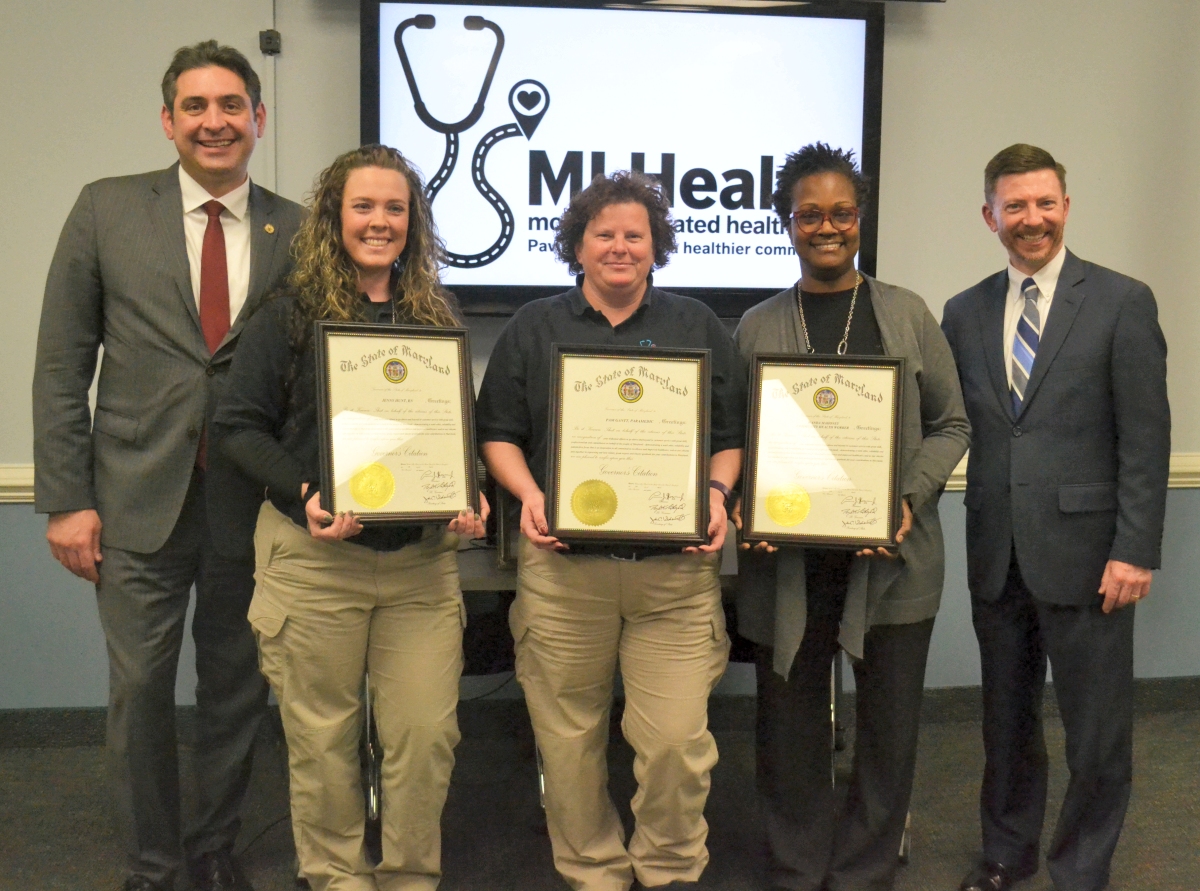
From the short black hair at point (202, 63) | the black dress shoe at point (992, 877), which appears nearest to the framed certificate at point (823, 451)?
the black dress shoe at point (992, 877)

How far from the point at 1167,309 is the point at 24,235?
3616 millimetres

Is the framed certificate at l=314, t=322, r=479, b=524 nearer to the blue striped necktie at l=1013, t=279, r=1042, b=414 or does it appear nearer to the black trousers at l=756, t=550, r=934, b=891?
the black trousers at l=756, t=550, r=934, b=891

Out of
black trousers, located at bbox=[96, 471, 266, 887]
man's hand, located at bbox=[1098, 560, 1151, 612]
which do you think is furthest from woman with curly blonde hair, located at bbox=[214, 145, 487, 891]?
man's hand, located at bbox=[1098, 560, 1151, 612]

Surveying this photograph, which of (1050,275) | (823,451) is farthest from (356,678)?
(1050,275)

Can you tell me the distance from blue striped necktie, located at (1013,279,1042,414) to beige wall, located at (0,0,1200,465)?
3.66 feet

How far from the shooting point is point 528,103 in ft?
10.4

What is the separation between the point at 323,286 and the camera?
6.46 feet

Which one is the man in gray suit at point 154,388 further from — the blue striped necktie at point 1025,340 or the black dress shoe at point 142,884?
the blue striped necktie at point 1025,340

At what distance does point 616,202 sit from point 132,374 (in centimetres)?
105

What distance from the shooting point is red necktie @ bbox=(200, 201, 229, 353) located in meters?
2.17

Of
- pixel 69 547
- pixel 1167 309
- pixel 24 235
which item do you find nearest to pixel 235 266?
pixel 69 547

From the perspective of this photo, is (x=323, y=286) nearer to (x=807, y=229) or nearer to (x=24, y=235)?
(x=807, y=229)

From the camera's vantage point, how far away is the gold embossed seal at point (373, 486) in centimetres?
191

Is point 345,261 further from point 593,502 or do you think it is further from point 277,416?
point 593,502
